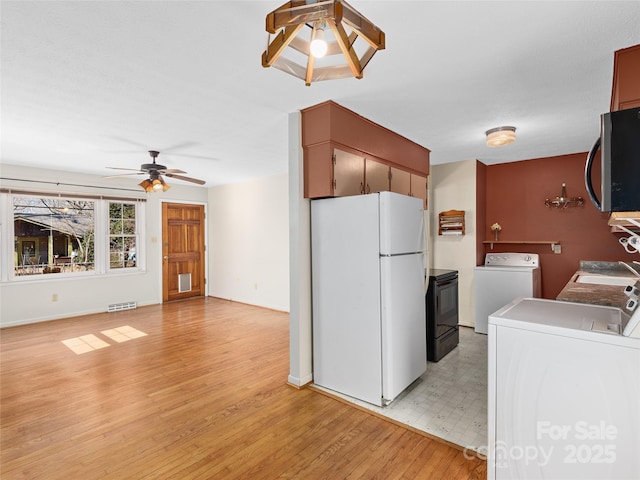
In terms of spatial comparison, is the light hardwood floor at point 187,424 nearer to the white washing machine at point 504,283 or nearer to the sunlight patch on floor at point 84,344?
the sunlight patch on floor at point 84,344

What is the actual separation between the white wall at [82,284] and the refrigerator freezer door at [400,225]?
5328mm

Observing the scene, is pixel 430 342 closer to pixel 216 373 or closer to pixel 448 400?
pixel 448 400

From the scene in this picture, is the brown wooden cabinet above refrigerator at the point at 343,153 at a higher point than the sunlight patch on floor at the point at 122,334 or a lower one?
higher

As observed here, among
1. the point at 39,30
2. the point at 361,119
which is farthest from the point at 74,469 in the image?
the point at 361,119

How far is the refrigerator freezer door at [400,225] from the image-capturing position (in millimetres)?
2535

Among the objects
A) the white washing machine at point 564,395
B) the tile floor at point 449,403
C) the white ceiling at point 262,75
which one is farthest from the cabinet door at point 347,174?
the tile floor at point 449,403

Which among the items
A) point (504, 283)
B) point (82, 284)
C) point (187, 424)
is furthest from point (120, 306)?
point (504, 283)

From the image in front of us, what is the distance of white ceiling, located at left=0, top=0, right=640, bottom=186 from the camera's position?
1.67 metres

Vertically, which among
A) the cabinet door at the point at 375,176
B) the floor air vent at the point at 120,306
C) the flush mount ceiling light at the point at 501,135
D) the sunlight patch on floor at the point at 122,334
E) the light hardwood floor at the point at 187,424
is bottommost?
the light hardwood floor at the point at 187,424

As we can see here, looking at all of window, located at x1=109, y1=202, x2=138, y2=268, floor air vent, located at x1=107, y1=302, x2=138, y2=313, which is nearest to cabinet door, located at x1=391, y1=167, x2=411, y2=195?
window, located at x1=109, y1=202, x2=138, y2=268

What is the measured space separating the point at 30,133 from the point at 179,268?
12.6 feet

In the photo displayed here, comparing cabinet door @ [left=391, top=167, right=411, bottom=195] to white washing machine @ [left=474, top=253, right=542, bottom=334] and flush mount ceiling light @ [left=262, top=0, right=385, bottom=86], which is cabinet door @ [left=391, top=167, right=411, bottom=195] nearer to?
white washing machine @ [left=474, top=253, right=542, bottom=334]

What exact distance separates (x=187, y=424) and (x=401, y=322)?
177 centimetres

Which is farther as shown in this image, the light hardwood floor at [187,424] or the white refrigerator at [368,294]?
the white refrigerator at [368,294]
